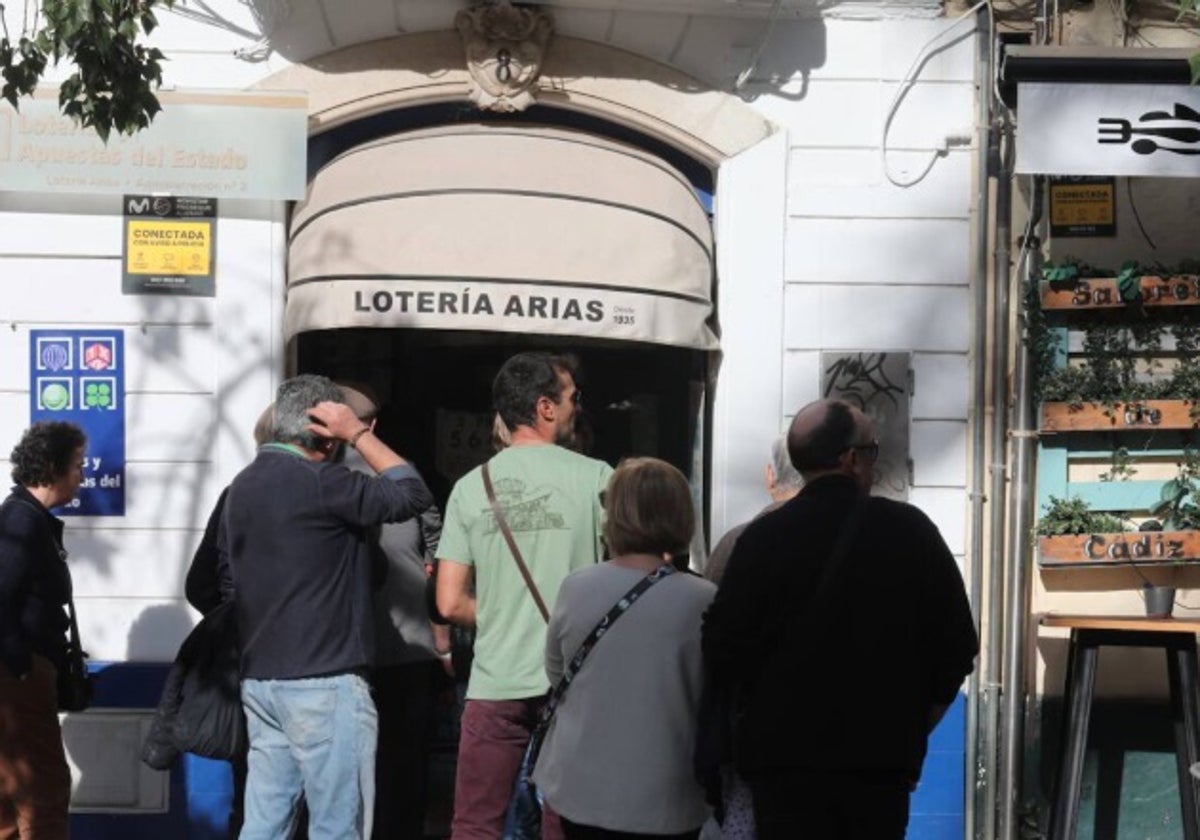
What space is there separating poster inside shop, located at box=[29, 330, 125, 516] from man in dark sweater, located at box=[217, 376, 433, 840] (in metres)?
1.99

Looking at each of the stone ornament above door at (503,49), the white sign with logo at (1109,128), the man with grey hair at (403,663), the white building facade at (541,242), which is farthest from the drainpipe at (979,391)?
the man with grey hair at (403,663)

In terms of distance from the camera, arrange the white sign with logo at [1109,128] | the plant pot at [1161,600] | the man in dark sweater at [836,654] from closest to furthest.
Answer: the man in dark sweater at [836,654], the white sign with logo at [1109,128], the plant pot at [1161,600]

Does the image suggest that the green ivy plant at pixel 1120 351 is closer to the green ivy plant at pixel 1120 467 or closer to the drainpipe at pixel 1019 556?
the drainpipe at pixel 1019 556

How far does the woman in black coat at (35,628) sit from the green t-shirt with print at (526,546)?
185 cm

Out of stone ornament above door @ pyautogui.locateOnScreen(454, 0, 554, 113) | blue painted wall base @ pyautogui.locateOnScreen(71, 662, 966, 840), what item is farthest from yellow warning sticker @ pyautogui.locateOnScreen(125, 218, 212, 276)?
blue painted wall base @ pyautogui.locateOnScreen(71, 662, 966, 840)

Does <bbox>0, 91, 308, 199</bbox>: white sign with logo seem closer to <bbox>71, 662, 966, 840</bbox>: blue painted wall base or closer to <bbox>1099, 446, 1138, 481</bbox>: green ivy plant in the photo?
<bbox>71, 662, 966, 840</bbox>: blue painted wall base

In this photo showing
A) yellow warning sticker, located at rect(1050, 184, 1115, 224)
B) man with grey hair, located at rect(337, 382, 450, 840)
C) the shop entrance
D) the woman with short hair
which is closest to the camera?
the woman with short hair

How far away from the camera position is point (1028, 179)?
847cm

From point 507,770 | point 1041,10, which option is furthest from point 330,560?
point 1041,10

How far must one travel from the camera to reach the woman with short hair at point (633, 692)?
5.01 m

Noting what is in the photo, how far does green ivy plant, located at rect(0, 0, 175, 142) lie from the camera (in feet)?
19.0

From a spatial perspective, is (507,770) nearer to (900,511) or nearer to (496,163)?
(900,511)

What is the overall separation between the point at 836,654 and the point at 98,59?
9.91 feet

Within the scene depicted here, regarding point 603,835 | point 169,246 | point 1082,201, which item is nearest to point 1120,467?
point 1082,201
